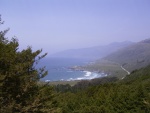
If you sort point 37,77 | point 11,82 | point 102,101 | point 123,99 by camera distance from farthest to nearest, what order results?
1. point 102,101
2. point 123,99
3. point 37,77
4. point 11,82

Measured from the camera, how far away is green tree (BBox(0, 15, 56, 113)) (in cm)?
1491

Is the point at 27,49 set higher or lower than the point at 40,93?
higher

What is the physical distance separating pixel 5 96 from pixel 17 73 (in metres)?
1.52

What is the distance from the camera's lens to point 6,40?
1641 cm

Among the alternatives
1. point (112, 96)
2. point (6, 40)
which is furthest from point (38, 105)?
point (112, 96)

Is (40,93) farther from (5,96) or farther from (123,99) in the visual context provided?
(123,99)

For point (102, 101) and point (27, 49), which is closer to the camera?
point (27, 49)

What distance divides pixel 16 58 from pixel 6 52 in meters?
1.59

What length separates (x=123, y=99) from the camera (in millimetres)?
36312

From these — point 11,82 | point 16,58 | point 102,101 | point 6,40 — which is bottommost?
point 102,101

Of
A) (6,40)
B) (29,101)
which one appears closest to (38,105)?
(29,101)

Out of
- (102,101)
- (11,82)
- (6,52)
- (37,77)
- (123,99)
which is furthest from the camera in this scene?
(102,101)

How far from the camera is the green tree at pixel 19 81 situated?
14.9 meters

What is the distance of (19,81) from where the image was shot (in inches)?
634
